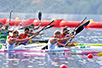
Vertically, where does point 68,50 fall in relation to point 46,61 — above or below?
above

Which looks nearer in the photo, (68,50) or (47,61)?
(47,61)

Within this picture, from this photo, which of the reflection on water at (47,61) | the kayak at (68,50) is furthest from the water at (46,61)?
the kayak at (68,50)

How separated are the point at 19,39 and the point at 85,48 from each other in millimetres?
4151

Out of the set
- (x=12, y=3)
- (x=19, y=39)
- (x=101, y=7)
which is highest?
(x=101, y=7)

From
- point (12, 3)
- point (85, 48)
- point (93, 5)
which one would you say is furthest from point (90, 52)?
point (93, 5)

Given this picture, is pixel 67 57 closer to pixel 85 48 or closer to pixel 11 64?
pixel 85 48

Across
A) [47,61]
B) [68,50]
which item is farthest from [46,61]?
[68,50]

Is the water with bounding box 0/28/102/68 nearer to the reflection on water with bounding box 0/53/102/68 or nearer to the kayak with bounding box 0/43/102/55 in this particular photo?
the reflection on water with bounding box 0/53/102/68

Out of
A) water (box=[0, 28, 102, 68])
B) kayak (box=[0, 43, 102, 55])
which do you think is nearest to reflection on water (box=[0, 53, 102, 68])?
water (box=[0, 28, 102, 68])

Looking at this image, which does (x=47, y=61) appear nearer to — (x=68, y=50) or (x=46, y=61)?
(x=46, y=61)

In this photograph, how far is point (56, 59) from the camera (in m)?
17.3

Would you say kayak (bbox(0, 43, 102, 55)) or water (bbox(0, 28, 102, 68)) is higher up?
kayak (bbox(0, 43, 102, 55))

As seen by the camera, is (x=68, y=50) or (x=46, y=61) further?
(x=68, y=50)

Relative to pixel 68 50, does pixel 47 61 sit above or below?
below
